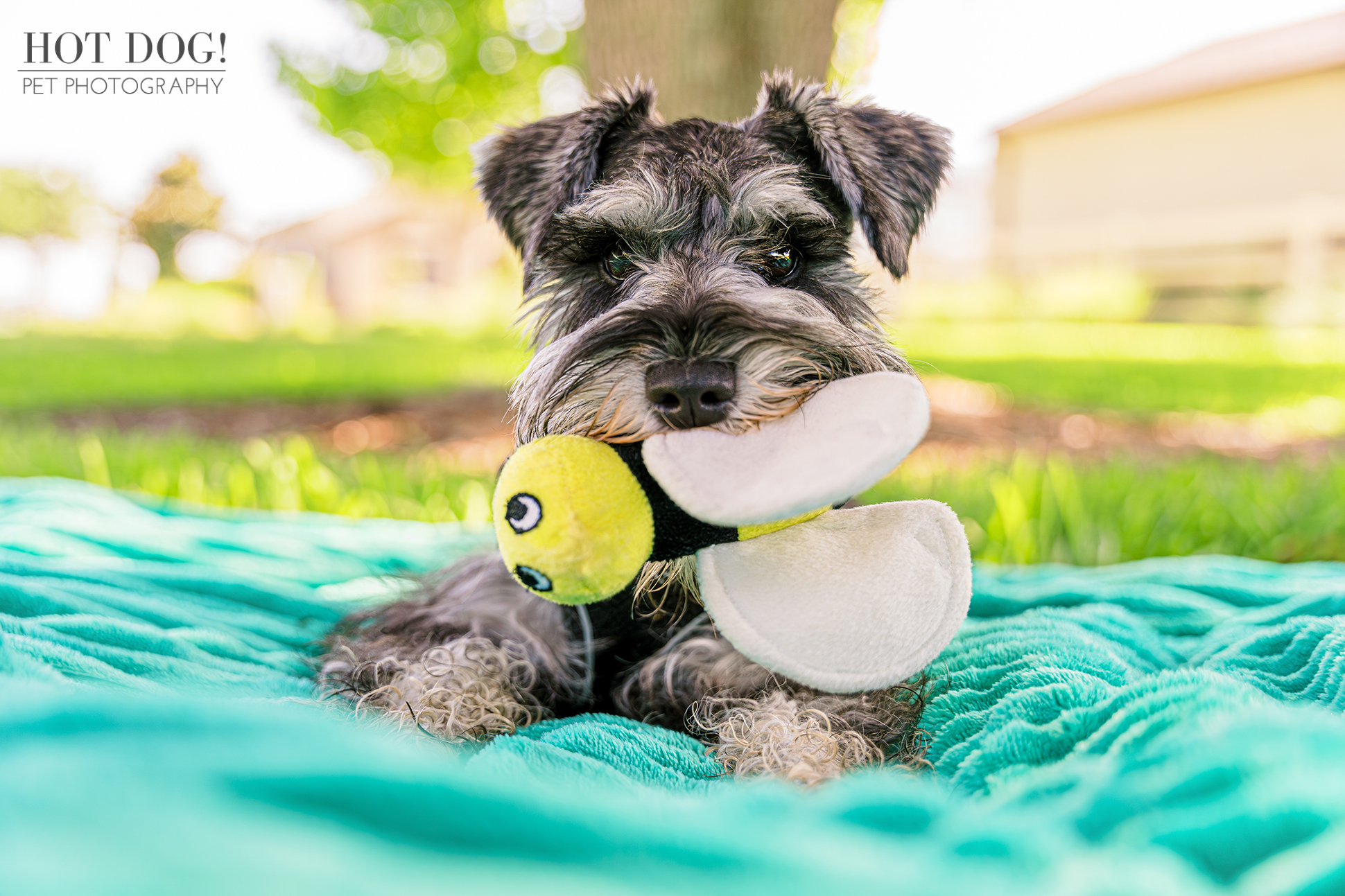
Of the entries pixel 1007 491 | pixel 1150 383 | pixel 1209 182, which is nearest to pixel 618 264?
pixel 1007 491

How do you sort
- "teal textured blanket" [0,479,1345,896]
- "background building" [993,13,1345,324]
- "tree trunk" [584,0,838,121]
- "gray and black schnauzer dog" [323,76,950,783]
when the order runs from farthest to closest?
"background building" [993,13,1345,324]
"tree trunk" [584,0,838,121]
"gray and black schnauzer dog" [323,76,950,783]
"teal textured blanket" [0,479,1345,896]

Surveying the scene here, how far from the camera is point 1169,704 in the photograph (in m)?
1.88

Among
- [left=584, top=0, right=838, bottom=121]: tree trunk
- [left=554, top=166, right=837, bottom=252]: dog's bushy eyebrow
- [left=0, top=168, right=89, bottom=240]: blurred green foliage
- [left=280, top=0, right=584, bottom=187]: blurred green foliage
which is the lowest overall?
[left=554, top=166, right=837, bottom=252]: dog's bushy eyebrow

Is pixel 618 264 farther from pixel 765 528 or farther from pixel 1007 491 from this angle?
pixel 1007 491

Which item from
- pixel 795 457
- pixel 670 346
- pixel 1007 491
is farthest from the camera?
pixel 1007 491

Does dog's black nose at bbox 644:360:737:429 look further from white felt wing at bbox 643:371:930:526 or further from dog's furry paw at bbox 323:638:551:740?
dog's furry paw at bbox 323:638:551:740

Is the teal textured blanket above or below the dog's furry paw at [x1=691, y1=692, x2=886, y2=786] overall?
above

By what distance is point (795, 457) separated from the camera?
199 centimetres

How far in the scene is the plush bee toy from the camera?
1963 mm

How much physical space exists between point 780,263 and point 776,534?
3.49ft

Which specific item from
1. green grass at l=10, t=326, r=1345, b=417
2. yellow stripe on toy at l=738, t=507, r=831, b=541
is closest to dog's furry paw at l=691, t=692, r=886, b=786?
yellow stripe on toy at l=738, t=507, r=831, b=541

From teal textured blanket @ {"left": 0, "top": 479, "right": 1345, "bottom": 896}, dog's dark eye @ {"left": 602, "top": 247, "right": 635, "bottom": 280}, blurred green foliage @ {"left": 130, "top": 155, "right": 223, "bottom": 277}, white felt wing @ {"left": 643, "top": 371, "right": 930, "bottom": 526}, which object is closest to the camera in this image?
teal textured blanket @ {"left": 0, "top": 479, "right": 1345, "bottom": 896}

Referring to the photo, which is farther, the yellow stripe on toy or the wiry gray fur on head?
the wiry gray fur on head

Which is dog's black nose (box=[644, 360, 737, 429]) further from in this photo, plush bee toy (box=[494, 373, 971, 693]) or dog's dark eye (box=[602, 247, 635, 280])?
dog's dark eye (box=[602, 247, 635, 280])
